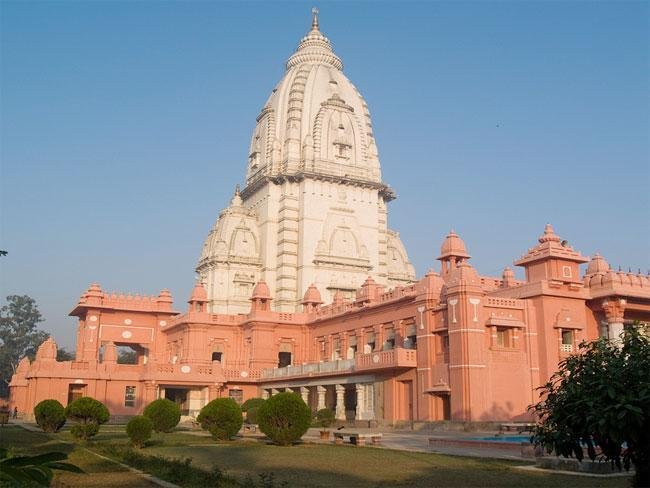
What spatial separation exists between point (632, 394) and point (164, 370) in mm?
38509

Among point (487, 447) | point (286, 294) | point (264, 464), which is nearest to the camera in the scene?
point (264, 464)

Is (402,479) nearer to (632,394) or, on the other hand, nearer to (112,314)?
(632,394)

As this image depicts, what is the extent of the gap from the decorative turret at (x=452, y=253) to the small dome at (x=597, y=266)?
673 centimetres

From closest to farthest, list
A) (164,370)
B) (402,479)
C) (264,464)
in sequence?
(402,479)
(264,464)
(164,370)

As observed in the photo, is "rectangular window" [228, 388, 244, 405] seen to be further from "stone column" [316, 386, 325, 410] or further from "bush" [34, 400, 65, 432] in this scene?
"bush" [34, 400, 65, 432]

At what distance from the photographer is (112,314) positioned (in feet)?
170

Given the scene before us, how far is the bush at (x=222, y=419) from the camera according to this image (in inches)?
969

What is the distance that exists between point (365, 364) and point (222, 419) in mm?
13678

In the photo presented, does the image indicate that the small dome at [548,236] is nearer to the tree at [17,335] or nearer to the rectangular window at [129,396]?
the rectangular window at [129,396]

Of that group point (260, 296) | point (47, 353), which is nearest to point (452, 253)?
point (260, 296)

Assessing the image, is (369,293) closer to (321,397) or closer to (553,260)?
(321,397)

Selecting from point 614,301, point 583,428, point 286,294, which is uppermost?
point 286,294

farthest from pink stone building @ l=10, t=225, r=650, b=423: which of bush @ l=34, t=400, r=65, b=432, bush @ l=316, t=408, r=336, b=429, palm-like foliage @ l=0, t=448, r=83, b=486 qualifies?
palm-like foliage @ l=0, t=448, r=83, b=486

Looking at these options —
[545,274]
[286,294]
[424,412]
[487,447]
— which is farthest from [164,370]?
[487,447]
